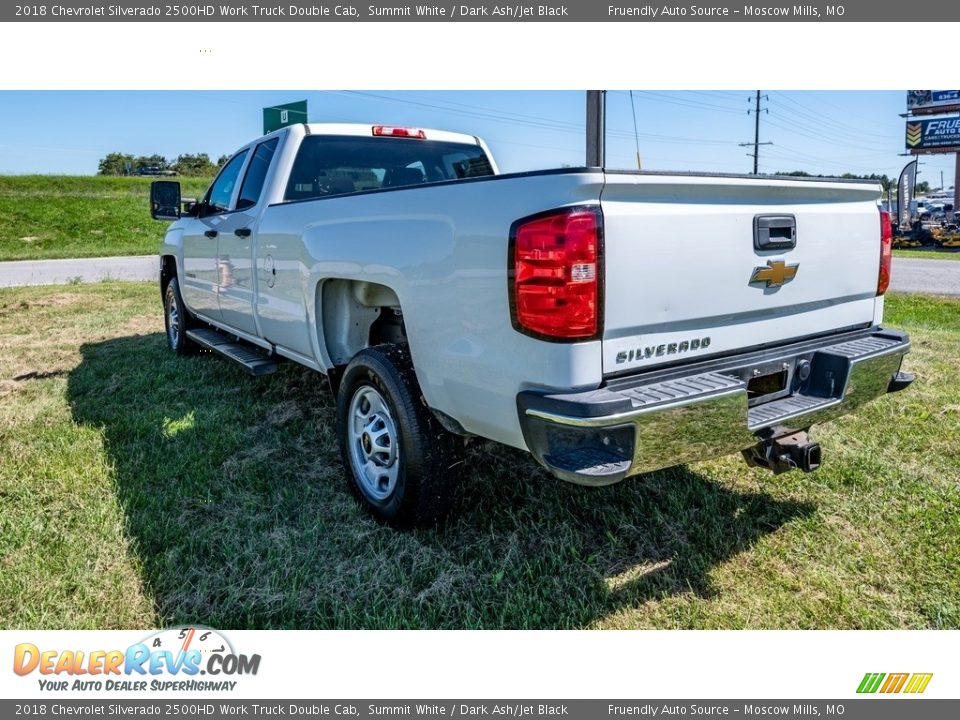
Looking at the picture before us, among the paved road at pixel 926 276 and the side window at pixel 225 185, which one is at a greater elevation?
the side window at pixel 225 185

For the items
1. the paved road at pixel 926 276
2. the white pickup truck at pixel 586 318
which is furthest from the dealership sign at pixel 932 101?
the white pickup truck at pixel 586 318

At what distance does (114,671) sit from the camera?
97.3 inches

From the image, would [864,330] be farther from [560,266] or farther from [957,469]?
[560,266]

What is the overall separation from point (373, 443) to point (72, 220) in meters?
33.3

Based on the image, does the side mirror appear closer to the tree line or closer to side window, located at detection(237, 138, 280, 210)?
side window, located at detection(237, 138, 280, 210)

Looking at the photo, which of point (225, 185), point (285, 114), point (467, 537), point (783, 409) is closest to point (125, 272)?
point (285, 114)

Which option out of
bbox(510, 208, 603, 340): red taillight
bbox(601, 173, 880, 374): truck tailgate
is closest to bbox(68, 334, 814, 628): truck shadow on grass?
bbox(601, 173, 880, 374): truck tailgate

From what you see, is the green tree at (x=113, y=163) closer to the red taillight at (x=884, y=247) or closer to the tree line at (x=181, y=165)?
the tree line at (x=181, y=165)

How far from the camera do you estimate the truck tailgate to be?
2.46 metres

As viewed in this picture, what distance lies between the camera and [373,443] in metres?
3.43

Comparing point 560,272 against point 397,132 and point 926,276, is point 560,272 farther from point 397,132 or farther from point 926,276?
point 926,276

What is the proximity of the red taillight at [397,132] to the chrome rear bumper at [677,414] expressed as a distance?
3.14 m

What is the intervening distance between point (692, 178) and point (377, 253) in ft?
4.62

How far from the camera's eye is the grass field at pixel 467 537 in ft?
9.06
